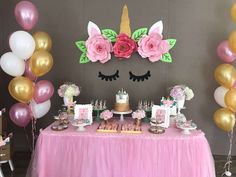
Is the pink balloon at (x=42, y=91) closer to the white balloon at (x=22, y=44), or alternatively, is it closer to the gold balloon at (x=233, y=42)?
the white balloon at (x=22, y=44)

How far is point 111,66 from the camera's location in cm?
335

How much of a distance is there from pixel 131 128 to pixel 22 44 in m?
1.36

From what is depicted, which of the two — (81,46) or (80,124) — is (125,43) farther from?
(80,124)

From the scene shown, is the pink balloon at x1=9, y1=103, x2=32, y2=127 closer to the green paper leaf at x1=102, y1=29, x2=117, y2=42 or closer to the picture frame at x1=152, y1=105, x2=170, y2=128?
the green paper leaf at x1=102, y1=29, x2=117, y2=42

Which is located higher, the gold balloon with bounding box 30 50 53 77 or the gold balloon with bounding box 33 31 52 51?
the gold balloon with bounding box 33 31 52 51

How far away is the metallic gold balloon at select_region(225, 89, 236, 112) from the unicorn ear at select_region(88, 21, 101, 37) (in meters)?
1.62

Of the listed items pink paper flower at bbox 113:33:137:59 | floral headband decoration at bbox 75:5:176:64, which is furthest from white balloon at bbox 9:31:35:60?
pink paper flower at bbox 113:33:137:59

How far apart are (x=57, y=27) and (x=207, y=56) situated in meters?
1.89

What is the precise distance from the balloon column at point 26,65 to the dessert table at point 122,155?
562mm

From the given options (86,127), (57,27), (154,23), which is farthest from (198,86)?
(57,27)

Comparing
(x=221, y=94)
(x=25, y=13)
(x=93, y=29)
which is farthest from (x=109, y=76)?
(x=221, y=94)

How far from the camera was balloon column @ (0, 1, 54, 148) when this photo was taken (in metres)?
2.75

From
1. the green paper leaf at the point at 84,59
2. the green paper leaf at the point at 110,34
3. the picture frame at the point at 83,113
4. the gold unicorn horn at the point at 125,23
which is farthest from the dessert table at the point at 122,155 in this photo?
the gold unicorn horn at the point at 125,23

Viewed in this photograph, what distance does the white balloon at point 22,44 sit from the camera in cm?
270
